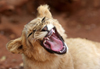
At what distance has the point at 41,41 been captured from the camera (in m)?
2.26

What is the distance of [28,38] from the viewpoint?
7.82ft

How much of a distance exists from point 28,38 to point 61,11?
6.03m

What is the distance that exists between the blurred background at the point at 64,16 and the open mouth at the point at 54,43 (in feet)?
10.2

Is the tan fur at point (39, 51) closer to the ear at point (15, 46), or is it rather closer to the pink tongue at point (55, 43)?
the ear at point (15, 46)

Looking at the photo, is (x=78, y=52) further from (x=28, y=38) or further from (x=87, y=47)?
(x=28, y=38)

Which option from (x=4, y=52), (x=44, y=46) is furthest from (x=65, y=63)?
(x=4, y=52)

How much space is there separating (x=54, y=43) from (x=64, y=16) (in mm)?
5588

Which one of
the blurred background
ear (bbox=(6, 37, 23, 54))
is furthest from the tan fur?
the blurred background

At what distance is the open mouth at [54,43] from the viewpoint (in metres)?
2.28

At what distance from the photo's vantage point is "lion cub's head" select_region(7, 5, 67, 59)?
2179mm

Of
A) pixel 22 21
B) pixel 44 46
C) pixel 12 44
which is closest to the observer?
pixel 44 46

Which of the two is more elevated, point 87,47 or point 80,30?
point 80,30

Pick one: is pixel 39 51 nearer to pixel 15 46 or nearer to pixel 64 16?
pixel 15 46

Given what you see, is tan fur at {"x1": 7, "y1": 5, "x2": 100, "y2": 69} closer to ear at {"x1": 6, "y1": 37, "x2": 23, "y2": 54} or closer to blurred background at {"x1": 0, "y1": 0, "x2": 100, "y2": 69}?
ear at {"x1": 6, "y1": 37, "x2": 23, "y2": 54}
